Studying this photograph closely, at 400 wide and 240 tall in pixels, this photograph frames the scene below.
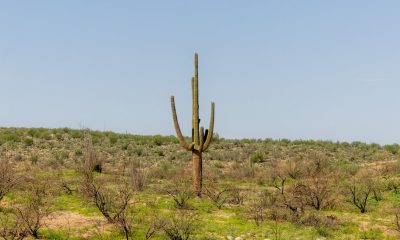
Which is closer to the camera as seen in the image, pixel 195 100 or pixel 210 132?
pixel 210 132

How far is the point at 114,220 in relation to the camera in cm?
1279

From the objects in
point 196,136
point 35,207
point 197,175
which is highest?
point 196,136

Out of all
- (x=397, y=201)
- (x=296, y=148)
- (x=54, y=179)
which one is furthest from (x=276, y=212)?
(x=296, y=148)

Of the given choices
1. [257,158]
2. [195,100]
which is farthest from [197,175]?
[257,158]

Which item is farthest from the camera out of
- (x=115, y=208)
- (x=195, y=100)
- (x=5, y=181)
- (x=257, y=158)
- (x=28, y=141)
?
(x=28, y=141)

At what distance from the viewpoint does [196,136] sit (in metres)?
18.9

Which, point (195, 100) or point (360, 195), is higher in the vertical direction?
point (195, 100)

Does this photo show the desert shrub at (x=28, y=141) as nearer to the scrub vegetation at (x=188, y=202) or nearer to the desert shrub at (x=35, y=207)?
the scrub vegetation at (x=188, y=202)

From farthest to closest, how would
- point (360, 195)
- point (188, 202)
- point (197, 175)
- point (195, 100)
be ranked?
point (195, 100) → point (197, 175) → point (360, 195) → point (188, 202)

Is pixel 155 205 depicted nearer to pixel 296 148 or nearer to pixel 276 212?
pixel 276 212

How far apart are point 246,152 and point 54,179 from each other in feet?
62.4

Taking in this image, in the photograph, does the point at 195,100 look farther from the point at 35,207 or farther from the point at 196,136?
the point at 35,207

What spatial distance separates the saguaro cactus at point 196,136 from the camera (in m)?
18.5

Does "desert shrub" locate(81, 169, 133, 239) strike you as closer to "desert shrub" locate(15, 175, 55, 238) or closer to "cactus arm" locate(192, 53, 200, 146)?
"desert shrub" locate(15, 175, 55, 238)
